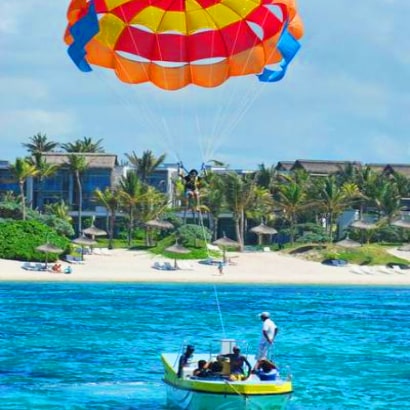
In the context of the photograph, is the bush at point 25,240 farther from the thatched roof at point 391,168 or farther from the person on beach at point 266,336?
the person on beach at point 266,336

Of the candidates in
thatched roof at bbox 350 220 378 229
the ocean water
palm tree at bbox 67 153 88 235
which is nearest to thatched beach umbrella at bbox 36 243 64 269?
the ocean water

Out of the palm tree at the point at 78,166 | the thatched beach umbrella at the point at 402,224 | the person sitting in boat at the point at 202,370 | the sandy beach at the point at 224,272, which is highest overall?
the palm tree at the point at 78,166

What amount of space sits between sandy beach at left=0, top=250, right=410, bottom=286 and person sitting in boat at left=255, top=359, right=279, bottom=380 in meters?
49.3

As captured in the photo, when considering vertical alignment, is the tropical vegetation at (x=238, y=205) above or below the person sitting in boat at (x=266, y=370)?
above

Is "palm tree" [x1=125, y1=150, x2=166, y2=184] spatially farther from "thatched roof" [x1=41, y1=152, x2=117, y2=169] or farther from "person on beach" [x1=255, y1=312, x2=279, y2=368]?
"person on beach" [x1=255, y1=312, x2=279, y2=368]

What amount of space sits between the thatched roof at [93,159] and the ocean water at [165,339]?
129 ft

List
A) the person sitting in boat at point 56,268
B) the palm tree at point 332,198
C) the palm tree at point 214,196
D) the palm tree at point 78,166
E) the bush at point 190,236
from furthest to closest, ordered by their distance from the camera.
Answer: the palm tree at point 78,166 → the palm tree at point 332,198 → the palm tree at point 214,196 → the bush at point 190,236 → the person sitting in boat at point 56,268

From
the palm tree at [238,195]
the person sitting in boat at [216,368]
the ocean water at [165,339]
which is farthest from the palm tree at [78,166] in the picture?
the person sitting in boat at [216,368]

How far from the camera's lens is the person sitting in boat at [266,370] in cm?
2155

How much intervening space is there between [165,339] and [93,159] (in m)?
71.0

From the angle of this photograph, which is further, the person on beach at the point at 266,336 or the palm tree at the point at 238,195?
the palm tree at the point at 238,195

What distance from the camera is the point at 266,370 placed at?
21703mm

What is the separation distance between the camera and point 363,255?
8425cm

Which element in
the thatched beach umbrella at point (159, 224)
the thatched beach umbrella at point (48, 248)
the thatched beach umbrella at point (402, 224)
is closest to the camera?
the thatched beach umbrella at point (48, 248)
